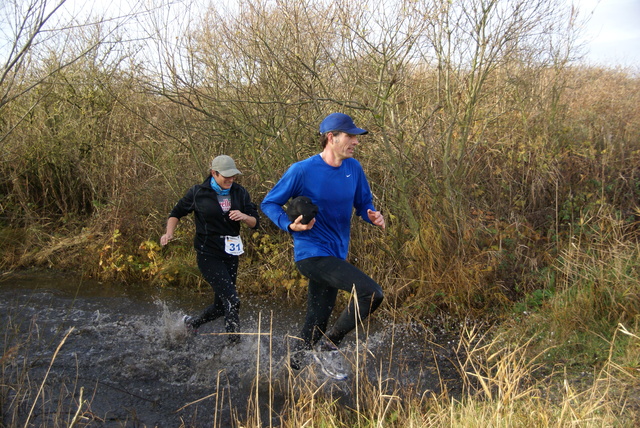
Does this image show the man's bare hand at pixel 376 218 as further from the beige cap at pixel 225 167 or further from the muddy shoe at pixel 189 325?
the muddy shoe at pixel 189 325

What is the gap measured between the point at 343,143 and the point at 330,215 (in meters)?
0.52

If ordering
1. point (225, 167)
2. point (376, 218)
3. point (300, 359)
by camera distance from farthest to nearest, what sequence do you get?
point (225, 167)
point (300, 359)
point (376, 218)

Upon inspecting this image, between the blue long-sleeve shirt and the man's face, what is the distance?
13 centimetres

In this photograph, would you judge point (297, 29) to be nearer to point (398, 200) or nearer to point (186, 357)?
point (398, 200)

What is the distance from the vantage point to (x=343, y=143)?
13.1 ft

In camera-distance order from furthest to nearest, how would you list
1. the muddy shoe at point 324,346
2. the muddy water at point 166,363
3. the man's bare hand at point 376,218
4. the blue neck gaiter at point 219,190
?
the blue neck gaiter at point 219,190 → the muddy shoe at point 324,346 → the man's bare hand at point 376,218 → the muddy water at point 166,363

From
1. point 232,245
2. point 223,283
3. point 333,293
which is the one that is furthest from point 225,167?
point 333,293

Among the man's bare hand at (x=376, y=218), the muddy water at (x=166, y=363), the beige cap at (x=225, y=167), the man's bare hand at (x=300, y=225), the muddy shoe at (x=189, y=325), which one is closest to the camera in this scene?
the man's bare hand at (x=300, y=225)

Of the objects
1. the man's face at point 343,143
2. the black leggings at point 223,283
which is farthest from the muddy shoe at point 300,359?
the man's face at point 343,143

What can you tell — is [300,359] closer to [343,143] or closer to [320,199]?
[320,199]

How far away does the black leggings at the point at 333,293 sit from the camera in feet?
12.8

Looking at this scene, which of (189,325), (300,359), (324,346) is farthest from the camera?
(189,325)

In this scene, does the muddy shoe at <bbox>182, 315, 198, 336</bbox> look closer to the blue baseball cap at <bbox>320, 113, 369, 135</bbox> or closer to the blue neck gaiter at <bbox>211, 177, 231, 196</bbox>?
the blue neck gaiter at <bbox>211, 177, 231, 196</bbox>

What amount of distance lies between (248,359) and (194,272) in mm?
3020
